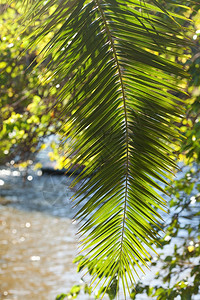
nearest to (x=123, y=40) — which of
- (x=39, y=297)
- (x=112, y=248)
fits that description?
(x=112, y=248)

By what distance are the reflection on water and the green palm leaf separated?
6.10 meters

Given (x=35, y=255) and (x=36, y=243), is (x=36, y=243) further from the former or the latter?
(x=35, y=255)

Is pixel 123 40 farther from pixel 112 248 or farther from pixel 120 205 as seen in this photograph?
pixel 112 248

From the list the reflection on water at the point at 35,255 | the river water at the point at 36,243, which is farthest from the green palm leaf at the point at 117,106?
the reflection on water at the point at 35,255

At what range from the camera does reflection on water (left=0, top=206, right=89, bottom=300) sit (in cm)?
744

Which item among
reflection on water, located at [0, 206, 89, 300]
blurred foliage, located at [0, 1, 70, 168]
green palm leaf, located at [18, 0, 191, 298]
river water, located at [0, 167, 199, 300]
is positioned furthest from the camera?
reflection on water, located at [0, 206, 89, 300]

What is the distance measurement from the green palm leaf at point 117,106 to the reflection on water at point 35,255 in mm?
6095

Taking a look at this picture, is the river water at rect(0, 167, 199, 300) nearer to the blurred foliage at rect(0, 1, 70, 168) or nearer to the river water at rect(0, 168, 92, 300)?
the river water at rect(0, 168, 92, 300)

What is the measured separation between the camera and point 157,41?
135 cm

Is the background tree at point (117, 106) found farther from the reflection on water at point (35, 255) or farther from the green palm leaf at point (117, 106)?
the reflection on water at point (35, 255)

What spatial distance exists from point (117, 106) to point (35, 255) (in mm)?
8028

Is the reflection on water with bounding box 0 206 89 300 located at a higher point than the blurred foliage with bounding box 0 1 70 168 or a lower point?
lower

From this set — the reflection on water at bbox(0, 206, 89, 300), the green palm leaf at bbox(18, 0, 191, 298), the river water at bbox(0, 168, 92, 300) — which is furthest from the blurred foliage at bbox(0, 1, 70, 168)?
the reflection on water at bbox(0, 206, 89, 300)

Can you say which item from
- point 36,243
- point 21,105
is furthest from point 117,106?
point 36,243
